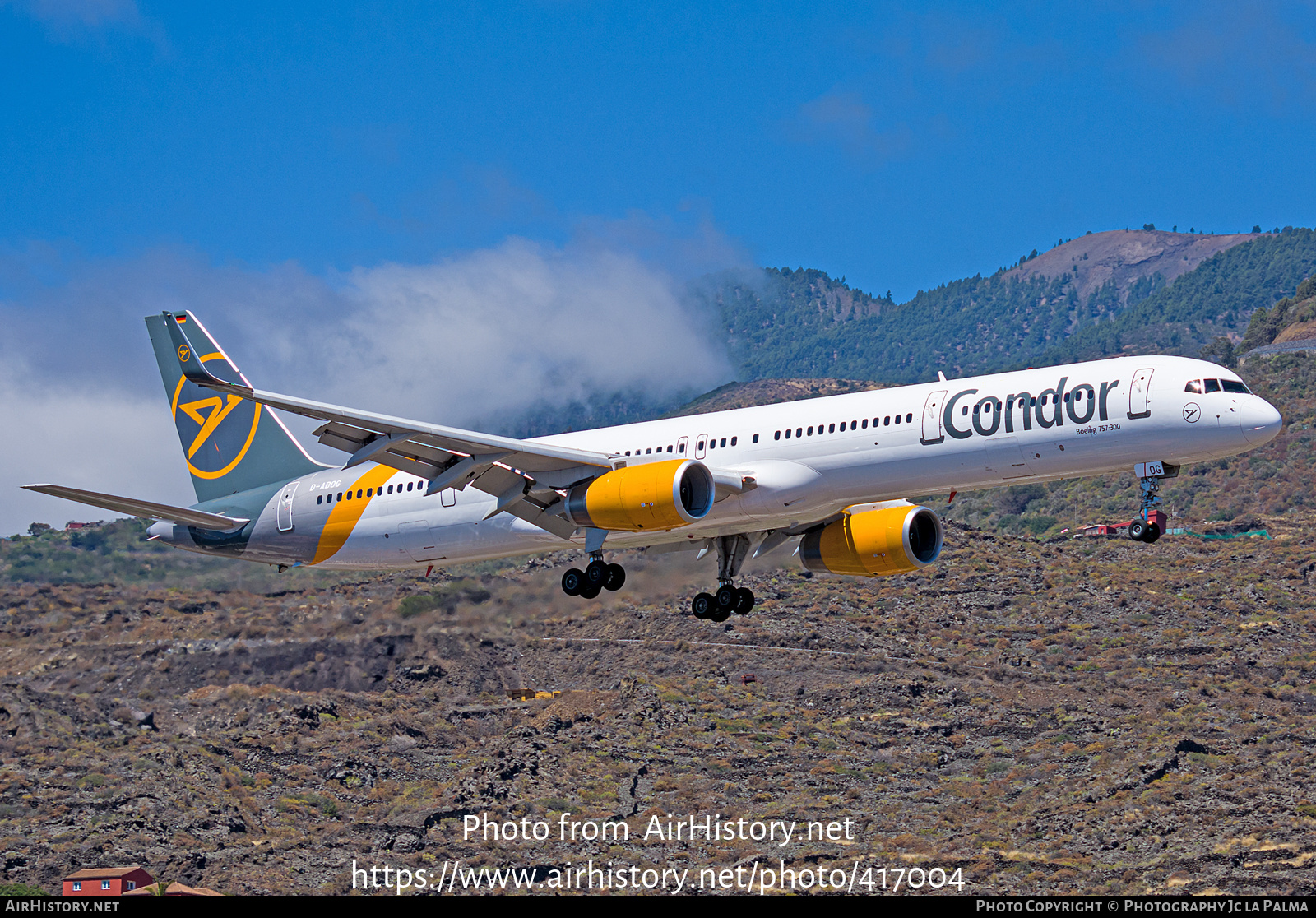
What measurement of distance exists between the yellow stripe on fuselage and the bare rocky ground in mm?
11958

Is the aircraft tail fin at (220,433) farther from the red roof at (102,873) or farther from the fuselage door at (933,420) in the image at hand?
the red roof at (102,873)

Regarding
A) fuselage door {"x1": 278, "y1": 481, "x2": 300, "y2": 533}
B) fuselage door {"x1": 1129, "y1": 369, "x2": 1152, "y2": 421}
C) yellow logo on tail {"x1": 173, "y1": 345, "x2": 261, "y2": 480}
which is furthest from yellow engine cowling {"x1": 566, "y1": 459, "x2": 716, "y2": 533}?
yellow logo on tail {"x1": 173, "y1": 345, "x2": 261, "y2": 480}

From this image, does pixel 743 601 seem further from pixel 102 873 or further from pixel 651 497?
pixel 102 873

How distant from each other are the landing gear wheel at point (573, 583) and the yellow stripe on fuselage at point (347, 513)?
6406 millimetres

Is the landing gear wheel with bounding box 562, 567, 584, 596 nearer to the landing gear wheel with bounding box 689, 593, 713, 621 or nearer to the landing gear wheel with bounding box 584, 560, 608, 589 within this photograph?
the landing gear wheel with bounding box 584, 560, 608, 589

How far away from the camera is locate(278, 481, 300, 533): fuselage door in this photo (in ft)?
143

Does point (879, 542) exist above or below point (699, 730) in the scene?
above

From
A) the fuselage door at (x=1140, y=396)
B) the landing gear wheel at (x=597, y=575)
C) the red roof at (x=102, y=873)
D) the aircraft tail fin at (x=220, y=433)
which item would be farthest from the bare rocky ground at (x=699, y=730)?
the fuselage door at (x=1140, y=396)

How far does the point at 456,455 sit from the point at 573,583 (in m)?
5.12

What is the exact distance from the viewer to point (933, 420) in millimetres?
35000

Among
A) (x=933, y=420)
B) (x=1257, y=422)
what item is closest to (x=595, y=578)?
(x=933, y=420)

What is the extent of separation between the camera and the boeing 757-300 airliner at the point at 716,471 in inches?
1325
